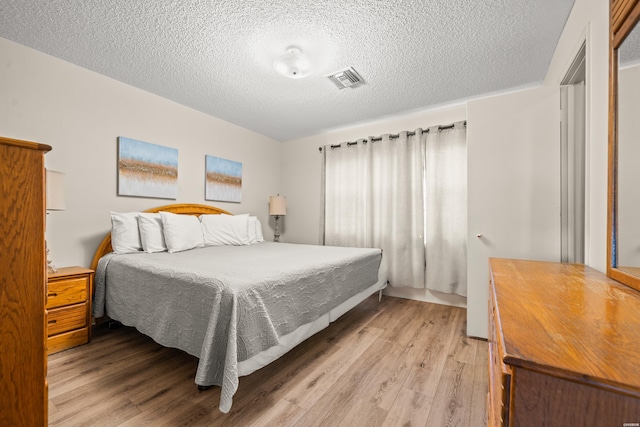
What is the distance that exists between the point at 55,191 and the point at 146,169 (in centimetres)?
97

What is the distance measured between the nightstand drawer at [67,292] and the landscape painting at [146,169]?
38.1 inches

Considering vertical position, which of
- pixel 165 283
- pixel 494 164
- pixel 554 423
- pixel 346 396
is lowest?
pixel 346 396

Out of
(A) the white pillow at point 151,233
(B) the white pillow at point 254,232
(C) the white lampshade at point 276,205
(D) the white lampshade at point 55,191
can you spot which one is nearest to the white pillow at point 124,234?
(A) the white pillow at point 151,233

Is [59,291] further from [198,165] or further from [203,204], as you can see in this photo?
[198,165]

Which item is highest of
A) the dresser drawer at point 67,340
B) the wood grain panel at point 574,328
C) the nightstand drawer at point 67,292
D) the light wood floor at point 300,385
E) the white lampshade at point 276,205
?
the white lampshade at point 276,205

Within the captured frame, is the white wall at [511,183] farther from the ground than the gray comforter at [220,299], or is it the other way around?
the white wall at [511,183]

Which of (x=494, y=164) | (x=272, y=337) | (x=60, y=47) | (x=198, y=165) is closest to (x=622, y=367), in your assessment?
(x=272, y=337)

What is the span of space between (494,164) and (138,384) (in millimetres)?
3047

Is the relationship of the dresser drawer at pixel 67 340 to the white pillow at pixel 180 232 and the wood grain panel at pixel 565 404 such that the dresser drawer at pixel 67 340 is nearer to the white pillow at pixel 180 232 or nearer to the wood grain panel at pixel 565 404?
the white pillow at pixel 180 232

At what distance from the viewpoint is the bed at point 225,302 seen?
1.35 m

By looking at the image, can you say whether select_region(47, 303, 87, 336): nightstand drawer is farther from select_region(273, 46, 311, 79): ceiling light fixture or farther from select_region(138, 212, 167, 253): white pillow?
select_region(273, 46, 311, 79): ceiling light fixture

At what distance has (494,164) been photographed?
2.19 m

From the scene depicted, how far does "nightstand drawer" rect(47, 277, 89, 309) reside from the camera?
1.96 meters

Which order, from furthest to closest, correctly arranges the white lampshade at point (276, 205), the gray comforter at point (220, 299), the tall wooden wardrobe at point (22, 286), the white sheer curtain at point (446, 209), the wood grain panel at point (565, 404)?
the white lampshade at point (276, 205)
the white sheer curtain at point (446, 209)
the gray comforter at point (220, 299)
the tall wooden wardrobe at point (22, 286)
the wood grain panel at point (565, 404)
